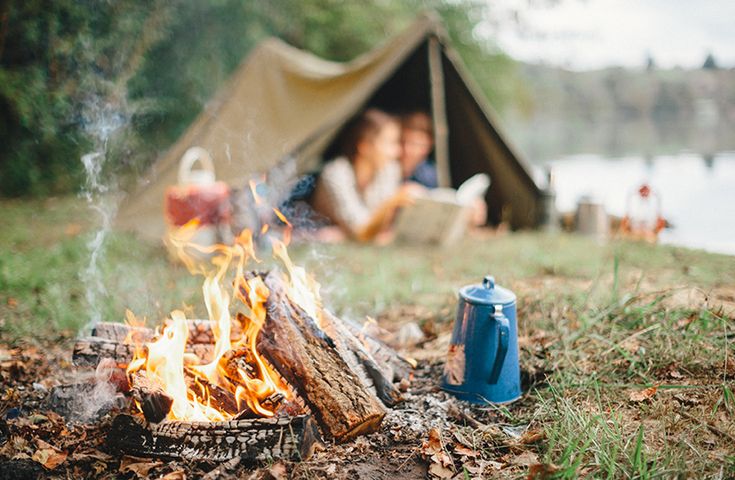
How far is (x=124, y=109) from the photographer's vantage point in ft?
30.9

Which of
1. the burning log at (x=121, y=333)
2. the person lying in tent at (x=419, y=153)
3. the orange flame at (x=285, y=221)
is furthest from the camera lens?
the person lying in tent at (x=419, y=153)

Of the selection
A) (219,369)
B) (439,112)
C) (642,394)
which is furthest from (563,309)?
(439,112)

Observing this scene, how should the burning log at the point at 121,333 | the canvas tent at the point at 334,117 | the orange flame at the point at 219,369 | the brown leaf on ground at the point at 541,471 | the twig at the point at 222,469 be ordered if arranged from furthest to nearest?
the canvas tent at the point at 334,117 < the burning log at the point at 121,333 < the orange flame at the point at 219,369 < the twig at the point at 222,469 < the brown leaf on ground at the point at 541,471

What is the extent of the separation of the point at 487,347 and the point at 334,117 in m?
3.78

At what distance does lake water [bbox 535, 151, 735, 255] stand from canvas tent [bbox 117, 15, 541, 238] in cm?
86

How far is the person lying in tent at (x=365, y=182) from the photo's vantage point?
20.5 feet

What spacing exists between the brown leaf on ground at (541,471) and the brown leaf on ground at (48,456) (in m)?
1.61

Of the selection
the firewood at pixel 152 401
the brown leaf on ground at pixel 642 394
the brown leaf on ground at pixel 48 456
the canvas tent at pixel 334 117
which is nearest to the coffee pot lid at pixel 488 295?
the brown leaf on ground at pixel 642 394

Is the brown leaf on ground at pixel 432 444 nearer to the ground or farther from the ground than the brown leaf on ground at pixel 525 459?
farther from the ground

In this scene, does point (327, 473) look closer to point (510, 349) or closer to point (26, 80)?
point (510, 349)

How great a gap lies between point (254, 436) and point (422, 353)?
1279 millimetres

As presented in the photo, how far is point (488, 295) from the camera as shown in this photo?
249 cm

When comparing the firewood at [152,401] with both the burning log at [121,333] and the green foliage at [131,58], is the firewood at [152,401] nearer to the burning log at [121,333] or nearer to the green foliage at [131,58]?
the burning log at [121,333]

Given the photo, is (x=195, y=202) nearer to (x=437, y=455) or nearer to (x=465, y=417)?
(x=465, y=417)
